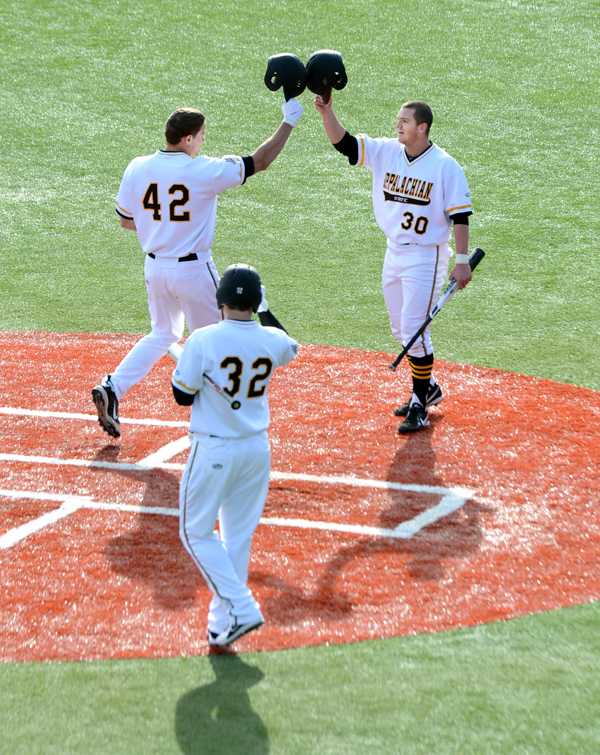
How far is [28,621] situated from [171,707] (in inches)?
42.8

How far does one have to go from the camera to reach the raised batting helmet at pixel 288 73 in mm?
8211

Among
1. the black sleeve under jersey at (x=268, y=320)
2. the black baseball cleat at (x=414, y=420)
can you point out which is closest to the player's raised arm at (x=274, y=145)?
the black baseball cleat at (x=414, y=420)

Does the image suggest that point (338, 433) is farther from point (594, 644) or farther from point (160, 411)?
point (594, 644)

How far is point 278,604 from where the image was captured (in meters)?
5.75

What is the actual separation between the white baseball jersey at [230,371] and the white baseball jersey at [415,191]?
307cm

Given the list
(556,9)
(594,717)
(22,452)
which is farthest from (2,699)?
(556,9)

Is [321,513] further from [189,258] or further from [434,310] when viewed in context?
[434,310]

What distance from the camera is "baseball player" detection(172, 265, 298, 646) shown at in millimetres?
5211

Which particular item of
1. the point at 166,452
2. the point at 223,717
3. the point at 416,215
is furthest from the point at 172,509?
the point at 416,215

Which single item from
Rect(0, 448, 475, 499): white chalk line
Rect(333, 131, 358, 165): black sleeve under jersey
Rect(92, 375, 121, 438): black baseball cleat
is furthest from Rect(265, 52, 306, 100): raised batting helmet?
Rect(0, 448, 475, 499): white chalk line

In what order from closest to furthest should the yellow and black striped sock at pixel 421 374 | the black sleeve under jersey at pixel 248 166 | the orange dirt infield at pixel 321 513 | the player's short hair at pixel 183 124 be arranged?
the orange dirt infield at pixel 321 513 → the player's short hair at pixel 183 124 → the black sleeve under jersey at pixel 248 166 → the yellow and black striped sock at pixel 421 374

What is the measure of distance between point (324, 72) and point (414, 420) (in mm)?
2404

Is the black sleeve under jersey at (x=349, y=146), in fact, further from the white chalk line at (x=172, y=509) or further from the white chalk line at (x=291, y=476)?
the white chalk line at (x=291, y=476)

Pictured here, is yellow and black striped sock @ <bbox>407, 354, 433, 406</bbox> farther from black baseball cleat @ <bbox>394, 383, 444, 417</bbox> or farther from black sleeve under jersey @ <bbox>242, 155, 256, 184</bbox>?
black sleeve under jersey @ <bbox>242, 155, 256, 184</bbox>
